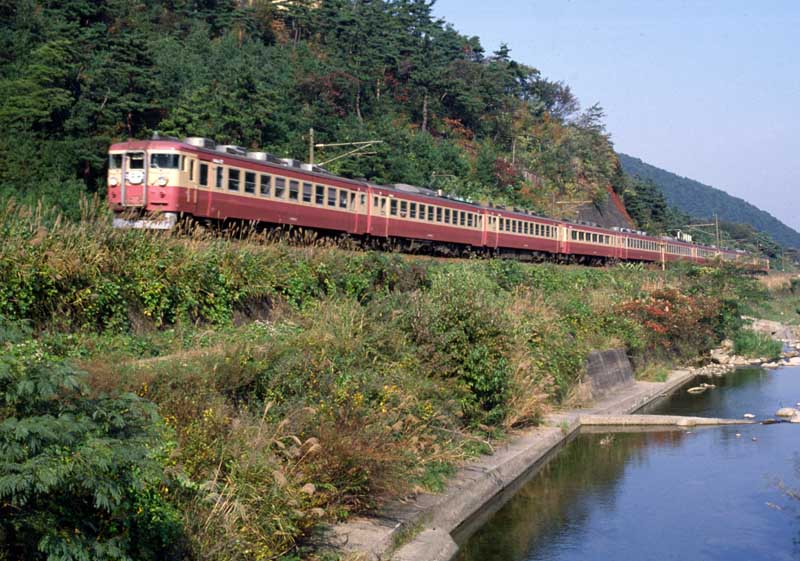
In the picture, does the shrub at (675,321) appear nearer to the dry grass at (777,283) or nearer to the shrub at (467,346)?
the shrub at (467,346)

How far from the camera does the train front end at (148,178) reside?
21.6 metres

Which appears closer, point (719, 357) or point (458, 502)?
point (458, 502)

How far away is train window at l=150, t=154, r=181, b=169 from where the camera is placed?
2169 cm

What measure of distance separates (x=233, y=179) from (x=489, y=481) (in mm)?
13098

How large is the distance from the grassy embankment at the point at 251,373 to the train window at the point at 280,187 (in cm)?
698

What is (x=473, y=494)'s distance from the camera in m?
11.6

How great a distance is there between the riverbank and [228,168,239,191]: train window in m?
9.97

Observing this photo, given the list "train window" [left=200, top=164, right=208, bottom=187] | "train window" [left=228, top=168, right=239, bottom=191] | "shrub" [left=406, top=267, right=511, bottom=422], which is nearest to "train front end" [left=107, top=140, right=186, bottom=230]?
"train window" [left=200, top=164, right=208, bottom=187]

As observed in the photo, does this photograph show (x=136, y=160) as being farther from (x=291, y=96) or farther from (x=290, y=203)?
(x=291, y=96)

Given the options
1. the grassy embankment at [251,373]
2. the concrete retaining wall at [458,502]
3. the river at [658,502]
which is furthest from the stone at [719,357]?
the grassy embankment at [251,373]

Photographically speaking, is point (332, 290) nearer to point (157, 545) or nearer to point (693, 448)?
point (693, 448)

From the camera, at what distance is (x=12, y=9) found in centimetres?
4497

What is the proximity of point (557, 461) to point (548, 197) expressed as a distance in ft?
187

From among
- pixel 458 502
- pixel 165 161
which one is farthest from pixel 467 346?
pixel 165 161
